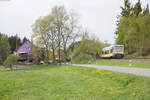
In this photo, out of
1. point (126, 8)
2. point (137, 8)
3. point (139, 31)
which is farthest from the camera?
point (126, 8)

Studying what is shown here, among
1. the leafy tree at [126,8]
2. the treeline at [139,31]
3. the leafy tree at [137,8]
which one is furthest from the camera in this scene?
the leafy tree at [126,8]

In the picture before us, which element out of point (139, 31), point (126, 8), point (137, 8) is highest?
point (126, 8)

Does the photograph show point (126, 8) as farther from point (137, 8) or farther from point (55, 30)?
point (55, 30)

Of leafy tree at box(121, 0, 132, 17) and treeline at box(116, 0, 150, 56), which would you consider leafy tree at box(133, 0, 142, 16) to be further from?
treeline at box(116, 0, 150, 56)

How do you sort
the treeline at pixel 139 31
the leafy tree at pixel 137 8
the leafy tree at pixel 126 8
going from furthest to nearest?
the leafy tree at pixel 126 8
the leafy tree at pixel 137 8
the treeline at pixel 139 31

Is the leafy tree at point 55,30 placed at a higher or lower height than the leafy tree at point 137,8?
lower

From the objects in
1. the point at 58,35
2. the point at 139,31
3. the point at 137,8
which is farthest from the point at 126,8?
the point at 58,35

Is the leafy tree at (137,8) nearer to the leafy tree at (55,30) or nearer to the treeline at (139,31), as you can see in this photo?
the treeline at (139,31)

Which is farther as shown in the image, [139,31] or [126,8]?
[126,8]

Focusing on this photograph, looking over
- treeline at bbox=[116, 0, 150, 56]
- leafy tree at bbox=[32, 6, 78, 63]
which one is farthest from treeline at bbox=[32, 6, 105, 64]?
treeline at bbox=[116, 0, 150, 56]

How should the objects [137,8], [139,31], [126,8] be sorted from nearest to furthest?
[139,31]
[137,8]
[126,8]

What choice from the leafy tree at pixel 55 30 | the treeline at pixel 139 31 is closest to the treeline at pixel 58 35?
the leafy tree at pixel 55 30

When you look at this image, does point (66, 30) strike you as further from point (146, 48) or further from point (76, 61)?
point (146, 48)

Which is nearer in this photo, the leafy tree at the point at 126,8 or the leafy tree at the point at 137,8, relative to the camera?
the leafy tree at the point at 137,8
